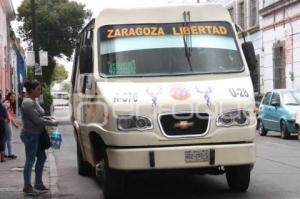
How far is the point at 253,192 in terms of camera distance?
9422mm

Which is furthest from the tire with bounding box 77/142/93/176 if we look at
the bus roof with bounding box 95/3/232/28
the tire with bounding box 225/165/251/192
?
the bus roof with bounding box 95/3/232/28

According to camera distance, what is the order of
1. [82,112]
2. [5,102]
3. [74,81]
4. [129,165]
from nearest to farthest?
[129,165]
[82,112]
[74,81]
[5,102]

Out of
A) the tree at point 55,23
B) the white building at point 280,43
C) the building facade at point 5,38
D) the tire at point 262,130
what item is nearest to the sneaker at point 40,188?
the tire at point 262,130

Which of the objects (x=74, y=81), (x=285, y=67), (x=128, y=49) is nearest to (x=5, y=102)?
(x=74, y=81)

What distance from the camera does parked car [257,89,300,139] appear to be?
2042 centimetres

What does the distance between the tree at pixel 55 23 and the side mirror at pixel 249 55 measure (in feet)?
110

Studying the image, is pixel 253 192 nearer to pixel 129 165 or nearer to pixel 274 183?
pixel 274 183

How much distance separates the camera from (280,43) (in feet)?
100

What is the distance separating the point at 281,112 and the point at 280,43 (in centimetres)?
1018

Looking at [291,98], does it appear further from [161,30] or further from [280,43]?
[161,30]

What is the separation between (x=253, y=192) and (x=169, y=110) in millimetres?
2111

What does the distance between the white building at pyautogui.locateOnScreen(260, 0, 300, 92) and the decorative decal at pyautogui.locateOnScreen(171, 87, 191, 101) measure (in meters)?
20.7

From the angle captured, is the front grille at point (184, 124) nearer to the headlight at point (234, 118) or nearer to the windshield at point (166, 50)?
the headlight at point (234, 118)

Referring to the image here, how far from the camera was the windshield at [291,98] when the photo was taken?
2112 cm
